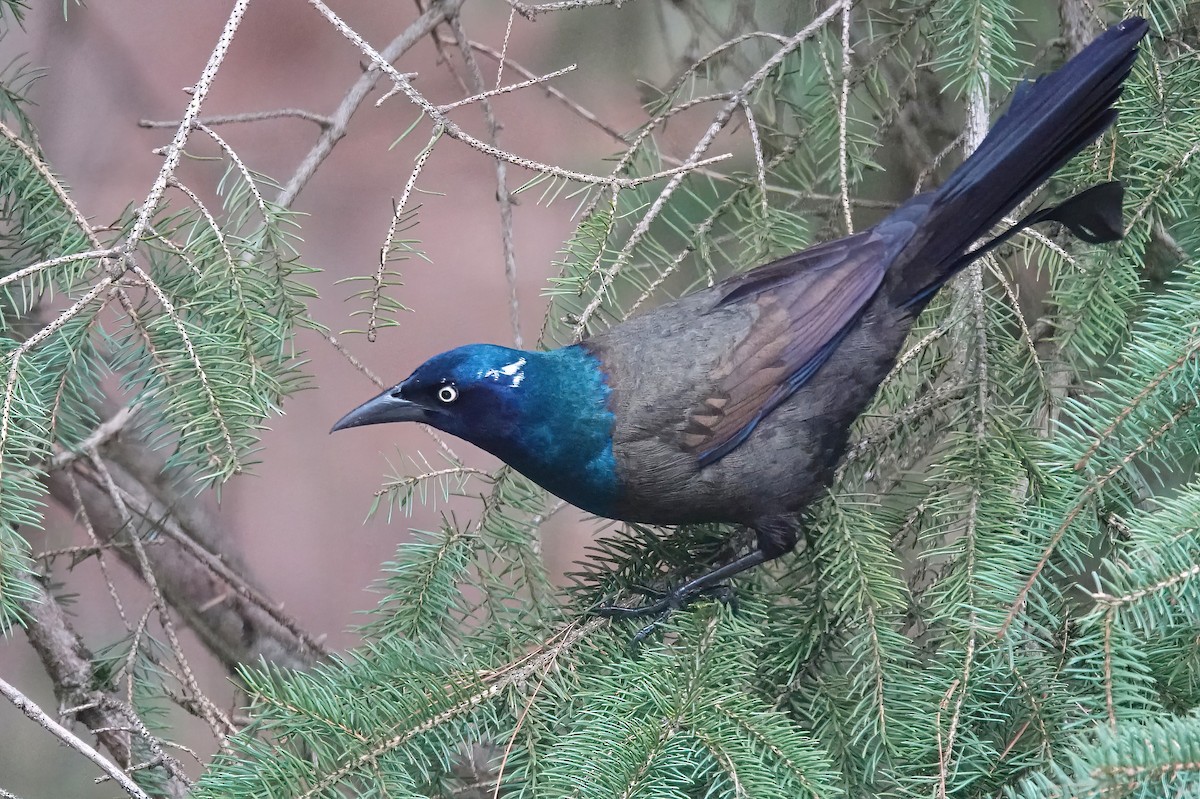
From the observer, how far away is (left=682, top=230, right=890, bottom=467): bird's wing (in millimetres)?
1595

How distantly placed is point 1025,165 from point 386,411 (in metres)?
1.02

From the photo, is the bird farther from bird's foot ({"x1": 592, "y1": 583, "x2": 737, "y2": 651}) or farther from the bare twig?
the bare twig

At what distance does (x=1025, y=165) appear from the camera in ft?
4.78

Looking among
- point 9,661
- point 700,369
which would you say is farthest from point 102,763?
point 9,661

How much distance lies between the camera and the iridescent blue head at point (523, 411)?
154 centimetres

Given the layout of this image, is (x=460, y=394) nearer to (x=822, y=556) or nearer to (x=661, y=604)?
(x=661, y=604)

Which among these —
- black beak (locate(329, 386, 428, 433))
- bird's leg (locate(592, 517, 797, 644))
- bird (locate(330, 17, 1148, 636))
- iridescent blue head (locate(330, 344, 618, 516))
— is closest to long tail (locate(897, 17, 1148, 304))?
bird (locate(330, 17, 1148, 636))

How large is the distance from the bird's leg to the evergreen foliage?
0.03 meters

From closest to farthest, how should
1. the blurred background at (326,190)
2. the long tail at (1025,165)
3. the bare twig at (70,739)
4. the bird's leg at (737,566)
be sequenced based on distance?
the bare twig at (70,739) → the long tail at (1025,165) → the bird's leg at (737,566) → the blurred background at (326,190)

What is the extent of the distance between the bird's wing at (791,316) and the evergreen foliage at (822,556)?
0.07m

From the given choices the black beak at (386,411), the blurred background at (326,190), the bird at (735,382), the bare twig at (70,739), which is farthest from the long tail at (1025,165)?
the bare twig at (70,739)

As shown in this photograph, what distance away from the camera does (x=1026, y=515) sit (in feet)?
4.01

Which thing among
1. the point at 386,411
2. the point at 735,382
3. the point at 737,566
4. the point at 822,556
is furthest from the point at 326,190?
the point at 822,556

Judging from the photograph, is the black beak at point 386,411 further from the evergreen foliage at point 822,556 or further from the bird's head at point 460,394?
the evergreen foliage at point 822,556
